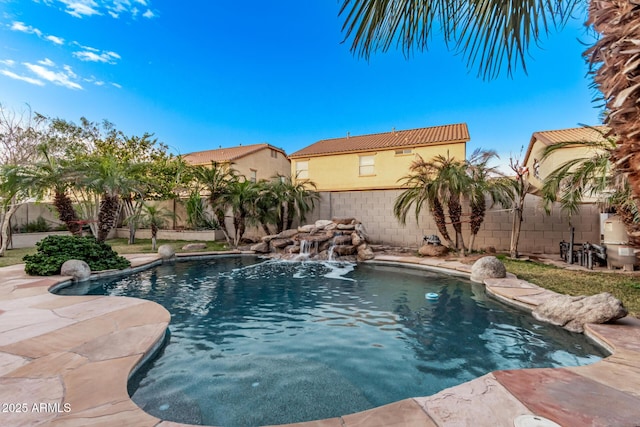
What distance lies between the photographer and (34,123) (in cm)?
1355

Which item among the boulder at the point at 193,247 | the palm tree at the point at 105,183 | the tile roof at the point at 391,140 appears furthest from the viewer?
the tile roof at the point at 391,140

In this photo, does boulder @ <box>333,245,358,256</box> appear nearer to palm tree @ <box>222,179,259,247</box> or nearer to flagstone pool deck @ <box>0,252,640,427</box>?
palm tree @ <box>222,179,259,247</box>

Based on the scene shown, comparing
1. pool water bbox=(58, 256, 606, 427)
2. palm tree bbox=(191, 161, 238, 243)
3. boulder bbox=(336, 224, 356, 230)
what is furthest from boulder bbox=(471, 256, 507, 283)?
palm tree bbox=(191, 161, 238, 243)

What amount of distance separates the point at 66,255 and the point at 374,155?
13.8 meters

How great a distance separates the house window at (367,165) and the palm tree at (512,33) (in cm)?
1430

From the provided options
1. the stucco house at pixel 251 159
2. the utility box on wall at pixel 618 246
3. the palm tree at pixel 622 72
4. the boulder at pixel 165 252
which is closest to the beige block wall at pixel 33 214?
the boulder at pixel 165 252

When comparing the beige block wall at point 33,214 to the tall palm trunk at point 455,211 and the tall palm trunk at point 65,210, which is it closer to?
the tall palm trunk at point 65,210

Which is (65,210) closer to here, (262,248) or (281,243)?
(262,248)

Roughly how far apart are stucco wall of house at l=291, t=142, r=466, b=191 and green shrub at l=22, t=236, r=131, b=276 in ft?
35.8

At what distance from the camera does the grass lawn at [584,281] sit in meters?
4.45

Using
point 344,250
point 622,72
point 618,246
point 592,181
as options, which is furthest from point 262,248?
point 622,72

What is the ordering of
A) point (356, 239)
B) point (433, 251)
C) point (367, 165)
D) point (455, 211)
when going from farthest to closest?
point (367, 165) < point (356, 239) < point (433, 251) < point (455, 211)

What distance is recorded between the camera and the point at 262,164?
20.3 meters

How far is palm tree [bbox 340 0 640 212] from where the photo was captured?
6.01 feet
